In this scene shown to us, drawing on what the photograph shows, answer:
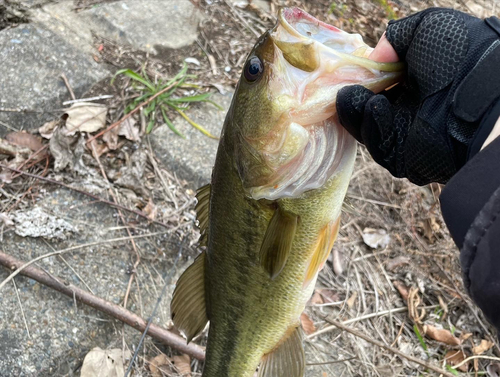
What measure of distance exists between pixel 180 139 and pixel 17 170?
1208 mm

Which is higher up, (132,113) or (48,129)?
(132,113)

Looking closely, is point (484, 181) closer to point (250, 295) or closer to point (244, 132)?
point (244, 132)

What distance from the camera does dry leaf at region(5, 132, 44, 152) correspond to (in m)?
3.65

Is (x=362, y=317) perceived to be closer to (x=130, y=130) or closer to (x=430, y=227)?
(x=430, y=227)

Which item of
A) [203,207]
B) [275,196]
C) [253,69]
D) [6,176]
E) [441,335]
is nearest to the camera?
[253,69]

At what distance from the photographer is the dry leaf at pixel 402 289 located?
3639 millimetres

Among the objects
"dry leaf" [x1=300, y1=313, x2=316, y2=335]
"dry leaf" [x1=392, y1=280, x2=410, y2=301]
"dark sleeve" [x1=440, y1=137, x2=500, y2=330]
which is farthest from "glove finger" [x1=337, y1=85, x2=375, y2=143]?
"dry leaf" [x1=392, y1=280, x2=410, y2=301]

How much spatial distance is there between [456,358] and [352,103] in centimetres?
242

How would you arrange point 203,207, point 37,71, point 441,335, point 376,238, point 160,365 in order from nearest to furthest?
point 203,207 → point 160,365 → point 441,335 → point 376,238 → point 37,71

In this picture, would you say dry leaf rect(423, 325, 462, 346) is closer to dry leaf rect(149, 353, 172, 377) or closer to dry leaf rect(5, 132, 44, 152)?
dry leaf rect(149, 353, 172, 377)

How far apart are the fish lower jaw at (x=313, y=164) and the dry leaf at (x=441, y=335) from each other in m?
2.00

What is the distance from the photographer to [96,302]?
294 cm

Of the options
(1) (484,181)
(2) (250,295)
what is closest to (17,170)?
(2) (250,295)

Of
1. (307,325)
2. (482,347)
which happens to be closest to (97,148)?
(307,325)
